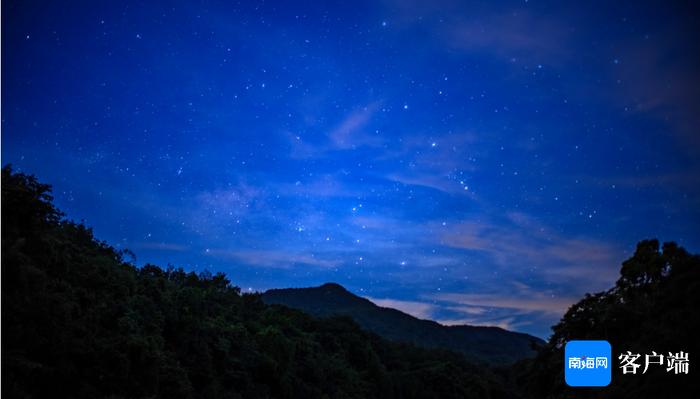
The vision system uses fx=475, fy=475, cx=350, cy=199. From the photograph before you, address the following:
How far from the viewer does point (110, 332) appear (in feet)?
47.8

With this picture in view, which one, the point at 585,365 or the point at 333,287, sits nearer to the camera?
the point at 585,365

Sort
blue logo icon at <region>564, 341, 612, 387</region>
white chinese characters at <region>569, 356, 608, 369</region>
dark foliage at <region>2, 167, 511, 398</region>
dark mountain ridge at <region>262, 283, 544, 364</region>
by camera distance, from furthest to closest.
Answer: dark mountain ridge at <region>262, 283, 544, 364</region>
white chinese characters at <region>569, 356, 608, 369</region>
blue logo icon at <region>564, 341, 612, 387</region>
dark foliage at <region>2, 167, 511, 398</region>

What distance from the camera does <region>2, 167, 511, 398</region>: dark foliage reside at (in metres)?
10.8

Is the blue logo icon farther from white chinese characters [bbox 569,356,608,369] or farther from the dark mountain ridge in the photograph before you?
the dark mountain ridge

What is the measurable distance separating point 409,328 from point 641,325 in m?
151

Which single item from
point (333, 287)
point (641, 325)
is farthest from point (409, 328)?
point (641, 325)

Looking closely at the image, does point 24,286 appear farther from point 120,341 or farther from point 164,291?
point 164,291

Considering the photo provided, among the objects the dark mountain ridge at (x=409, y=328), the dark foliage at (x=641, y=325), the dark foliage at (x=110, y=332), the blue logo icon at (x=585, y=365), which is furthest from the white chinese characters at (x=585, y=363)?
the dark mountain ridge at (x=409, y=328)

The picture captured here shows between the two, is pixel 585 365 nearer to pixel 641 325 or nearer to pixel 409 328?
pixel 641 325

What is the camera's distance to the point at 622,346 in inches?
802

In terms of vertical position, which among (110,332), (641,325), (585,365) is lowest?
(110,332)

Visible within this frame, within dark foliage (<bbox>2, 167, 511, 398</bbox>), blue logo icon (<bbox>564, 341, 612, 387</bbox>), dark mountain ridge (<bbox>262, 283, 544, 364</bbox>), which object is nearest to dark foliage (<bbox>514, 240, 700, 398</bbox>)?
blue logo icon (<bbox>564, 341, 612, 387</bbox>)

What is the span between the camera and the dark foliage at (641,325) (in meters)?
14.1

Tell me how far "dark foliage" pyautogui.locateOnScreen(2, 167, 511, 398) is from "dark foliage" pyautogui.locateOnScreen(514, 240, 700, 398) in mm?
14582
